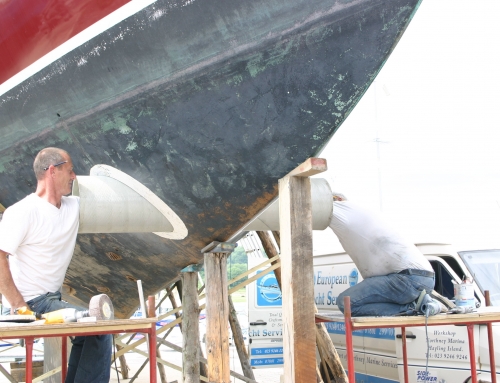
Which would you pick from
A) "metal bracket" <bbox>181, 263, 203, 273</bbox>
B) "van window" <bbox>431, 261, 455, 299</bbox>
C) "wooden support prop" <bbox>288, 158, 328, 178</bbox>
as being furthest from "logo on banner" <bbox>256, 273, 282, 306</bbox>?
"wooden support prop" <bbox>288, 158, 328, 178</bbox>

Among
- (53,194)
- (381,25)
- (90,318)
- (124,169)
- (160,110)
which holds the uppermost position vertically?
(381,25)

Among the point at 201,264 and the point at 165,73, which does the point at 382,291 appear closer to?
the point at 201,264

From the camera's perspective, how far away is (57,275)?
347cm

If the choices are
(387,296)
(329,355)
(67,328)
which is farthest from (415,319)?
(329,355)

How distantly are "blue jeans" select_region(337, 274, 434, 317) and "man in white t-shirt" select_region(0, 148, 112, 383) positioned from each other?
6.16 feet

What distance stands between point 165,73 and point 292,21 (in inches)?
34.8

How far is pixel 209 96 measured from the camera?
3.71m

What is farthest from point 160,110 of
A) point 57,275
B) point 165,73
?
point 57,275

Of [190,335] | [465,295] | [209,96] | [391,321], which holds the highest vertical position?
[209,96]

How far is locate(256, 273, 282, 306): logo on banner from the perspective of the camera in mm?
10594

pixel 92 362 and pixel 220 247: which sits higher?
pixel 220 247

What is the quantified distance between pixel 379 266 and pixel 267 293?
6228 millimetres

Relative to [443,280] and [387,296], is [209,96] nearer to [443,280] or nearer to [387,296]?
[387,296]

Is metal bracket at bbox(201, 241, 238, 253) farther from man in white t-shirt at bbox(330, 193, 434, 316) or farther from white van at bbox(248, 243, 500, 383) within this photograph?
white van at bbox(248, 243, 500, 383)
